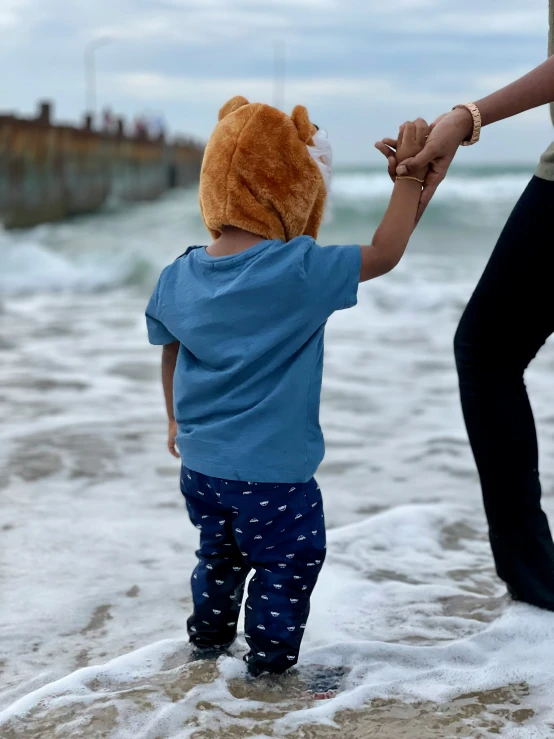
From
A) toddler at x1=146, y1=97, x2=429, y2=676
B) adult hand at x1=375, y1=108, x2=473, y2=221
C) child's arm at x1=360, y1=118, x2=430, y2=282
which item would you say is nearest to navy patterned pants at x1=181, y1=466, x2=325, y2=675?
toddler at x1=146, y1=97, x2=429, y2=676

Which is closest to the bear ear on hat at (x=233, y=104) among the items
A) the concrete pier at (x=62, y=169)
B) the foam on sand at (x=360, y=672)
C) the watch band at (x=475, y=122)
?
the watch band at (x=475, y=122)

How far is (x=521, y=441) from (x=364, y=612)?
60 cm

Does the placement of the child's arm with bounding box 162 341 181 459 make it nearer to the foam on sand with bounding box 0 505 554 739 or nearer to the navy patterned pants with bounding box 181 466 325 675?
the navy patterned pants with bounding box 181 466 325 675

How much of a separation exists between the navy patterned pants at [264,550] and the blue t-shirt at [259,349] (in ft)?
0.17

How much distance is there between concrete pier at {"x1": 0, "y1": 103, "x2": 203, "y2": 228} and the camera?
15453mm

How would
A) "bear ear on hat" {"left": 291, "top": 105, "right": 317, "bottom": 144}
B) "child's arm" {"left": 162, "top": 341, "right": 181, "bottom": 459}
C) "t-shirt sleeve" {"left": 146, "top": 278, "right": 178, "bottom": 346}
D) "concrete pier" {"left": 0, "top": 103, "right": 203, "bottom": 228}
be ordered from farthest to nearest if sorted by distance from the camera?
"concrete pier" {"left": 0, "top": 103, "right": 203, "bottom": 228} < "child's arm" {"left": 162, "top": 341, "right": 181, "bottom": 459} < "t-shirt sleeve" {"left": 146, "top": 278, "right": 178, "bottom": 346} < "bear ear on hat" {"left": 291, "top": 105, "right": 317, "bottom": 144}

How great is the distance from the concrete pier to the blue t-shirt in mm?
13849

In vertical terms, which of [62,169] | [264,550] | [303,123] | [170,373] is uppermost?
[303,123]

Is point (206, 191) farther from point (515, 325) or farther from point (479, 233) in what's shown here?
point (479, 233)

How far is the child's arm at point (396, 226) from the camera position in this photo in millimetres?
1860

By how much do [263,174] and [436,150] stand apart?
0.36 meters

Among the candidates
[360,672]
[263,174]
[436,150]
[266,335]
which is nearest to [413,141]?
[436,150]

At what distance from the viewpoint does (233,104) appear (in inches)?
79.6

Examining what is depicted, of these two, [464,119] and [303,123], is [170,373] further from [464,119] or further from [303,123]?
[464,119]
